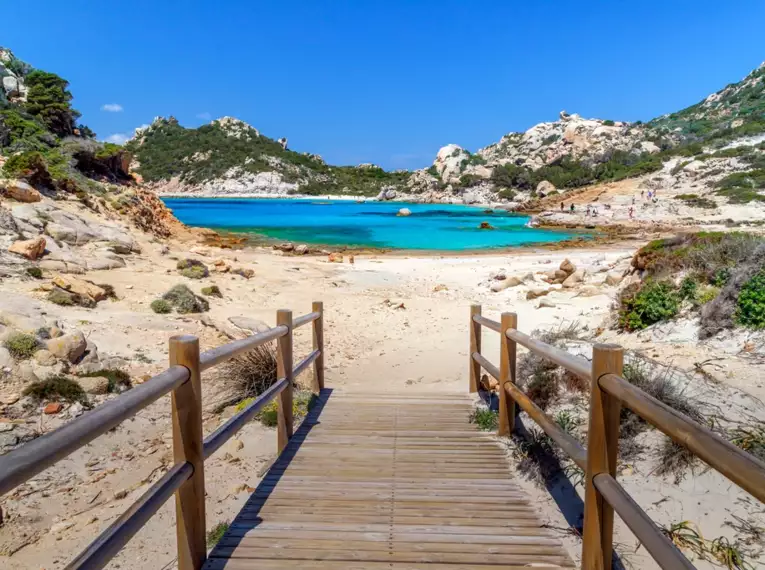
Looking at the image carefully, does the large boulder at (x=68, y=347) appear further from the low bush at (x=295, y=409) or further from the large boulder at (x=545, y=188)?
the large boulder at (x=545, y=188)

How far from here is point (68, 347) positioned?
6.99 meters

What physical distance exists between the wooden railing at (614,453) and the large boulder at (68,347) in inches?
230

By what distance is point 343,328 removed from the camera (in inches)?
442

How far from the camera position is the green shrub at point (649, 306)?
25.7 ft

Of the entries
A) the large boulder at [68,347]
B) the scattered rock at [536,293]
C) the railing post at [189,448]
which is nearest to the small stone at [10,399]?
the large boulder at [68,347]

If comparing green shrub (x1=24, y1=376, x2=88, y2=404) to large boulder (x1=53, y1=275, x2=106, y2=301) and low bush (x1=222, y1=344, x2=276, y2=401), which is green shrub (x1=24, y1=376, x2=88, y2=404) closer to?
low bush (x1=222, y1=344, x2=276, y2=401)

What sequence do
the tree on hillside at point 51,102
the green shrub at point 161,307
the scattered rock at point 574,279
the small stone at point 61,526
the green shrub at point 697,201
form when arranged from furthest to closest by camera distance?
the green shrub at point 697,201
the tree on hillside at point 51,102
the scattered rock at point 574,279
the green shrub at point 161,307
the small stone at point 61,526

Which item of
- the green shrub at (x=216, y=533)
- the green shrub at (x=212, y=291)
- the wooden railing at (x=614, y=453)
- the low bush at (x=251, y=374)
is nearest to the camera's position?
the wooden railing at (x=614, y=453)

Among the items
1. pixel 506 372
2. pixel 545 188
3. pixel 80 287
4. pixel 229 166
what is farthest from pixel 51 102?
pixel 229 166

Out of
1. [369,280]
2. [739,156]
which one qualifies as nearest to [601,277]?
[369,280]

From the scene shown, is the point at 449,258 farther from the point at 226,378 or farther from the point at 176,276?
the point at 226,378

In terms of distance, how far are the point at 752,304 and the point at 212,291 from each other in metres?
10.5

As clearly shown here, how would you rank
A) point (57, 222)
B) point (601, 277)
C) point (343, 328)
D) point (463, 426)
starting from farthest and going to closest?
point (601, 277)
point (57, 222)
point (343, 328)
point (463, 426)

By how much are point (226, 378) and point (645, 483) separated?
4721 mm
